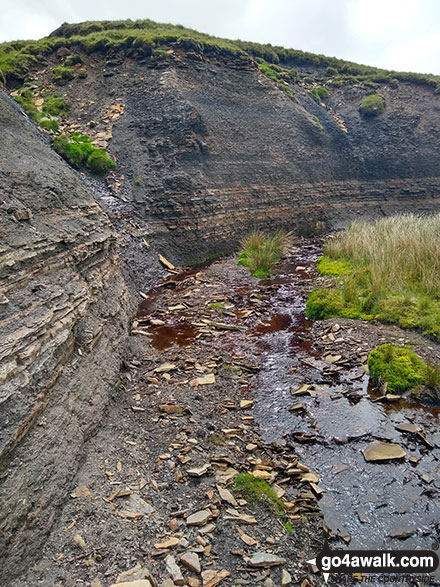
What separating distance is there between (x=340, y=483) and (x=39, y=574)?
311 centimetres

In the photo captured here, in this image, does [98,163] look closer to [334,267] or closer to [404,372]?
[334,267]

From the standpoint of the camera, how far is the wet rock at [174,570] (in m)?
3.16

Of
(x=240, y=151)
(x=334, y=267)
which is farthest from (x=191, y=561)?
(x=240, y=151)

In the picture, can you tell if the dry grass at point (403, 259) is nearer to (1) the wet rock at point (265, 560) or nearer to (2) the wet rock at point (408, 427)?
(2) the wet rock at point (408, 427)

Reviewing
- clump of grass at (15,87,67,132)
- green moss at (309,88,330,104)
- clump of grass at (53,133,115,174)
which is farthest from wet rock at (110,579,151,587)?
green moss at (309,88,330,104)

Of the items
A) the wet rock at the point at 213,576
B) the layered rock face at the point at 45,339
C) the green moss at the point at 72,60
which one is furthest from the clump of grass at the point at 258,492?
the green moss at the point at 72,60

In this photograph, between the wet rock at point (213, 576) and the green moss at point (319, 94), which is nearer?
the wet rock at point (213, 576)

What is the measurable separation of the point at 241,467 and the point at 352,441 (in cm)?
157

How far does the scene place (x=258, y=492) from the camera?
13.8 ft

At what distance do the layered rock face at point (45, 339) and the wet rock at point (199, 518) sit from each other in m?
1.27

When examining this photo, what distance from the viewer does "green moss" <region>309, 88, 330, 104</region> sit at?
29.1m

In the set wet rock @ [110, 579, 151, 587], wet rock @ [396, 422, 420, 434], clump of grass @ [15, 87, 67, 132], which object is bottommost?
wet rock @ [396, 422, 420, 434]

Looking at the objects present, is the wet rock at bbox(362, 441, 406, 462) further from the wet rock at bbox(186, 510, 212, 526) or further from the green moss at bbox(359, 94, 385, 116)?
the green moss at bbox(359, 94, 385, 116)

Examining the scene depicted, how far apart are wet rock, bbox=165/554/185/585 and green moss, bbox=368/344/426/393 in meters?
4.12
